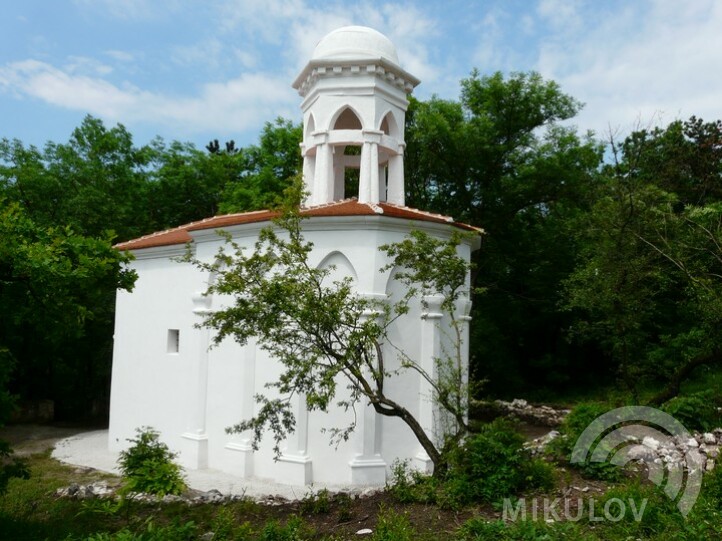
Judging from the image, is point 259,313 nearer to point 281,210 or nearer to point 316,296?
point 316,296

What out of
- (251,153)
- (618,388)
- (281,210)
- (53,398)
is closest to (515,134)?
(618,388)

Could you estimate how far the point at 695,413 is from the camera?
11172mm

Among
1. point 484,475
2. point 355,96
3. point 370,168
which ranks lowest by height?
point 484,475

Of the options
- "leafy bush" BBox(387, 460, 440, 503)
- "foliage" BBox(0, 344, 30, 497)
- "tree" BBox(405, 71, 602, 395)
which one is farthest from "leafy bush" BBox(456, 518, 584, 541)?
"tree" BBox(405, 71, 602, 395)

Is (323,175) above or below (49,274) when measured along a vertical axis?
above

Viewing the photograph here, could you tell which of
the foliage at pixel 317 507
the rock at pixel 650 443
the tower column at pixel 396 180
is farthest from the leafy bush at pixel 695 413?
the foliage at pixel 317 507

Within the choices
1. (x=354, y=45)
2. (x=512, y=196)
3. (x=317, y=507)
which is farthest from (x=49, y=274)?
(x=512, y=196)

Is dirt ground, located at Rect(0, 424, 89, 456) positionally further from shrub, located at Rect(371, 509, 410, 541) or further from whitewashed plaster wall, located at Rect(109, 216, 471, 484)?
shrub, located at Rect(371, 509, 410, 541)

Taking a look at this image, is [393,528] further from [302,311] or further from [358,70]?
[358,70]

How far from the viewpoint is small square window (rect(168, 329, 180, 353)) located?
12.9 m

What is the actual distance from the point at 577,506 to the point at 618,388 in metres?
13.5

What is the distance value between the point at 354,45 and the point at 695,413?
10792 millimetres

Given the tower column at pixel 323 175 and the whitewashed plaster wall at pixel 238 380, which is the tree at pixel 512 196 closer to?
the tower column at pixel 323 175

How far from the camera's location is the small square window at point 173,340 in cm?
1288
